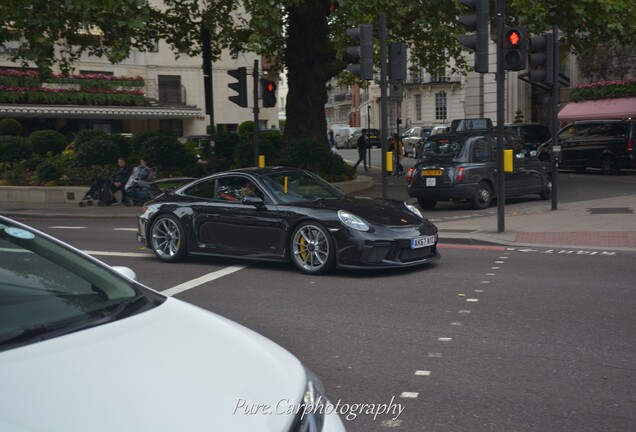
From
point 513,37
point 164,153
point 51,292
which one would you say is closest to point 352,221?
point 513,37

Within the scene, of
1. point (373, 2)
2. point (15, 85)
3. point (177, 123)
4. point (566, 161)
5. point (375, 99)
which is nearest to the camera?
point (373, 2)

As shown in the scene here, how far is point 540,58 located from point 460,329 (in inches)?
326

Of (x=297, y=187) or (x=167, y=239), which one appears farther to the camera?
(x=167, y=239)

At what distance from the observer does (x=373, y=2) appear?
62.1ft

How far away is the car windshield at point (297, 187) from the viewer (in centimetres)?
1057

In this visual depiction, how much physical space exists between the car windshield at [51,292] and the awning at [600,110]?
118ft

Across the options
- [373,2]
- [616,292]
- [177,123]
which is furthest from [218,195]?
[177,123]

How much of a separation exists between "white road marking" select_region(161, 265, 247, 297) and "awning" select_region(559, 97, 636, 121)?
3013cm

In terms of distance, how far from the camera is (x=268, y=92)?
60.6ft

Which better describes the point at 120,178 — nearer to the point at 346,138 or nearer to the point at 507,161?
the point at 507,161

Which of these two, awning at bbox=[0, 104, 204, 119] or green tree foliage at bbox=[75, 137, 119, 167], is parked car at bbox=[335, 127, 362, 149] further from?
green tree foliage at bbox=[75, 137, 119, 167]

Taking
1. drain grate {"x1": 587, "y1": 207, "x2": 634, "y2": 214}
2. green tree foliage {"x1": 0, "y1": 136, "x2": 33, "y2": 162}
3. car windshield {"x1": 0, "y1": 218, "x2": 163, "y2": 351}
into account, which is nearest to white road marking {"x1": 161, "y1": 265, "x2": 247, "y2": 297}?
car windshield {"x1": 0, "y1": 218, "x2": 163, "y2": 351}

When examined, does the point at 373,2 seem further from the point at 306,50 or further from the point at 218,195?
the point at 218,195

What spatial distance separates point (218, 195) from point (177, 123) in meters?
44.9
